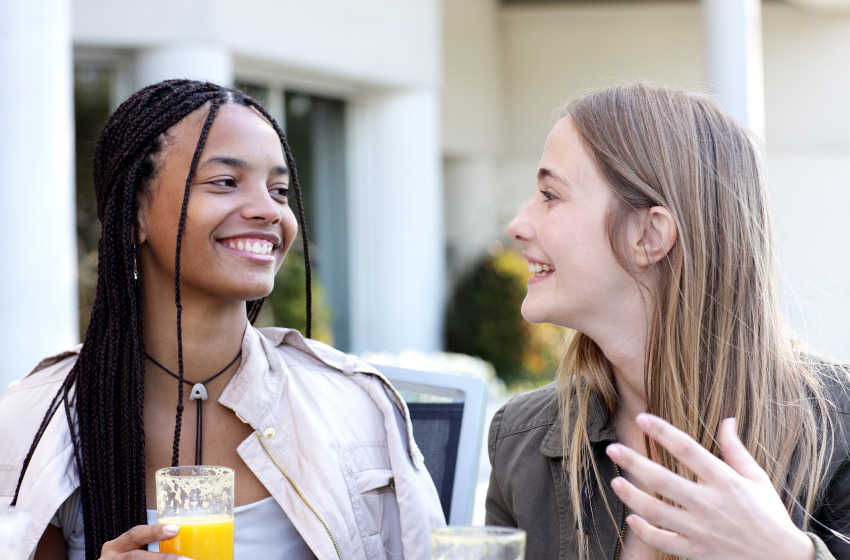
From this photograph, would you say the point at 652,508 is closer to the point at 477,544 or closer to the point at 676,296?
the point at 477,544

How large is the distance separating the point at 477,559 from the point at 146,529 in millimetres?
604

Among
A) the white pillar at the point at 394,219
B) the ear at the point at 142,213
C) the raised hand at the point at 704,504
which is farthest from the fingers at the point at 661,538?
the white pillar at the point at 394,219

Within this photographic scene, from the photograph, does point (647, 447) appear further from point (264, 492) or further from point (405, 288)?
point (405, 288)

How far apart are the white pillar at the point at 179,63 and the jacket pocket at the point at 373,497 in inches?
191

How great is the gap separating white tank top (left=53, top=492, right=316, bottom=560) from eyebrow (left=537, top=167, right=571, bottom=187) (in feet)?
2.93

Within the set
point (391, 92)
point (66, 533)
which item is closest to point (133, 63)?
point (391, 92)

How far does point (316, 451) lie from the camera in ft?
6.78

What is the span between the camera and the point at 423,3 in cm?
878

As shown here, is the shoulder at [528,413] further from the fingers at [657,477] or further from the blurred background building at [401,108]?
the fingers at [657,477]

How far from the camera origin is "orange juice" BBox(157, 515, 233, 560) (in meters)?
1.49

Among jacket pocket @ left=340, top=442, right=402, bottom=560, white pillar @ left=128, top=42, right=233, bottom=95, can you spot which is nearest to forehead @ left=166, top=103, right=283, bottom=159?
jacket pocket @ left=340, top=442, right=402, bottom=560

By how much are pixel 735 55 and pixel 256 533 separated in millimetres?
5431

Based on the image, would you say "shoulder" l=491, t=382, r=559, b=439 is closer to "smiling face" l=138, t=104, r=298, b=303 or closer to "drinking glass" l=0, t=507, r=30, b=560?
"smiling face" l=138, t=104, r=298, b=303

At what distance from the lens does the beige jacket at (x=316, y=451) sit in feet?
6.48
